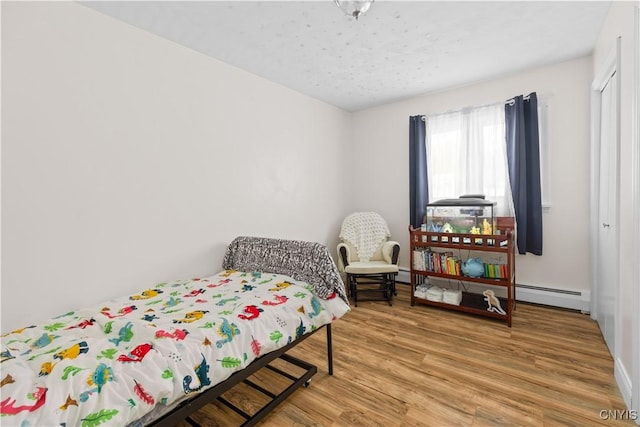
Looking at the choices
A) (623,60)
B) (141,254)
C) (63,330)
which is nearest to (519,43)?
(623,60)

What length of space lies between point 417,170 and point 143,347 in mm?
3402

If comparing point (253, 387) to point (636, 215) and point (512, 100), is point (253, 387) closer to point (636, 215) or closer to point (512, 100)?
point (636, 215)

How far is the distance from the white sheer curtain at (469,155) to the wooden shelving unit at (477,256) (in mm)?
558

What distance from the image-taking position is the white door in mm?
2070

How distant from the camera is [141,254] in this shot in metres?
2.16

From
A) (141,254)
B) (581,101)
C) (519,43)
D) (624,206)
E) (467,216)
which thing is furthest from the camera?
(467,216)

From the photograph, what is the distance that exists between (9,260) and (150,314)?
0.81 metres

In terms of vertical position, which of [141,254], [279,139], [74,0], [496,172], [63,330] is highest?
[74,0]

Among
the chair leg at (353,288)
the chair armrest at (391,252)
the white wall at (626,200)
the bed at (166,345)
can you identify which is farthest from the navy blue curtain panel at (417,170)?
the bed at (166,345)

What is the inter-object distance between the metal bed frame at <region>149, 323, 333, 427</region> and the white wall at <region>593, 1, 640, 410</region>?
69.5 inches

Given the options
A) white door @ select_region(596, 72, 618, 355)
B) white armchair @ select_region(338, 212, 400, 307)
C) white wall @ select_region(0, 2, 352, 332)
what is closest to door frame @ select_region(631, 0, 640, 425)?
white door @ select_region(596, 72, 618, 355)

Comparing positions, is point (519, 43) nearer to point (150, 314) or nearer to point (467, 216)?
point (467, 216)

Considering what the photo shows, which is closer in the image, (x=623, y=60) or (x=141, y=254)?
(x=623, y=60)

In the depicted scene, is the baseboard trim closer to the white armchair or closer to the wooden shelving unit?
the wooden shelving unit
